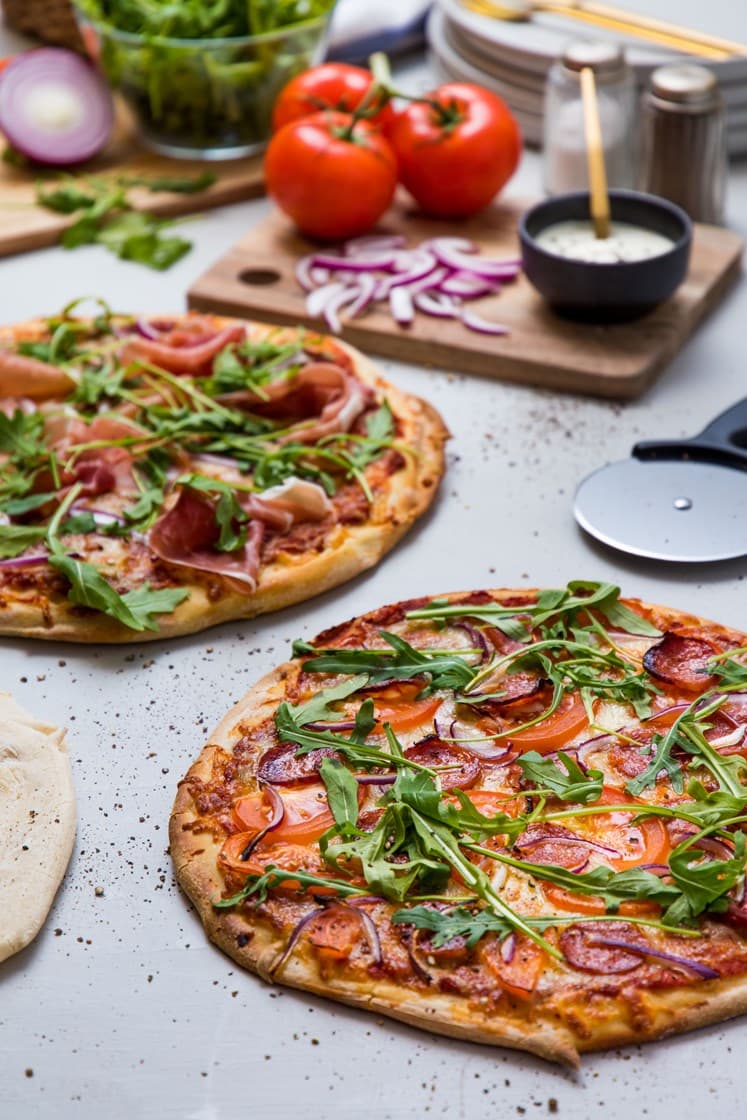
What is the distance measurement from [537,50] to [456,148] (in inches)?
35.9

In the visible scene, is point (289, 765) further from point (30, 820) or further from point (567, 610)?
point (567, 610)

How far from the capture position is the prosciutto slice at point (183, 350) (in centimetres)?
408

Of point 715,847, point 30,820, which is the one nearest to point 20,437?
point 30,820

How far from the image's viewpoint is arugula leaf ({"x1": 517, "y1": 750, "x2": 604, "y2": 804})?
265cm

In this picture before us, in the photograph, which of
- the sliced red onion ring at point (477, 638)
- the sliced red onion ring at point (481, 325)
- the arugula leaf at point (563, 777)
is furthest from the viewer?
the sliced red onion ring at point (481, 325)

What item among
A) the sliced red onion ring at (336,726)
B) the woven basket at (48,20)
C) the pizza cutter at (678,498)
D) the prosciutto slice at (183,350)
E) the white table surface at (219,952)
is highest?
the woven basket at (48,20)

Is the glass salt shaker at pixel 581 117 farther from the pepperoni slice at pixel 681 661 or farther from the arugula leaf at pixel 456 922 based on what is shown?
the arugula leaf at pixel 456 922

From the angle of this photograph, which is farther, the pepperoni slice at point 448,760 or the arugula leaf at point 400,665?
the arugula leaf at point 400,665

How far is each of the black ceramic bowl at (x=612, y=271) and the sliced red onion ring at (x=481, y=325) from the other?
6.6 inches

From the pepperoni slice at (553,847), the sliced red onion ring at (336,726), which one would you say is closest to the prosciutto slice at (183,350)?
the sliced red onion ring at (336,726)

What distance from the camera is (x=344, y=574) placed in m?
3.47

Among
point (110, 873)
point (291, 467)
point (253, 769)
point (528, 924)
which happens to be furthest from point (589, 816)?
point (291, 467)

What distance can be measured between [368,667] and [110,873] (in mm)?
684

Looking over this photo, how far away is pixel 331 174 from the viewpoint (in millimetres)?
4625
